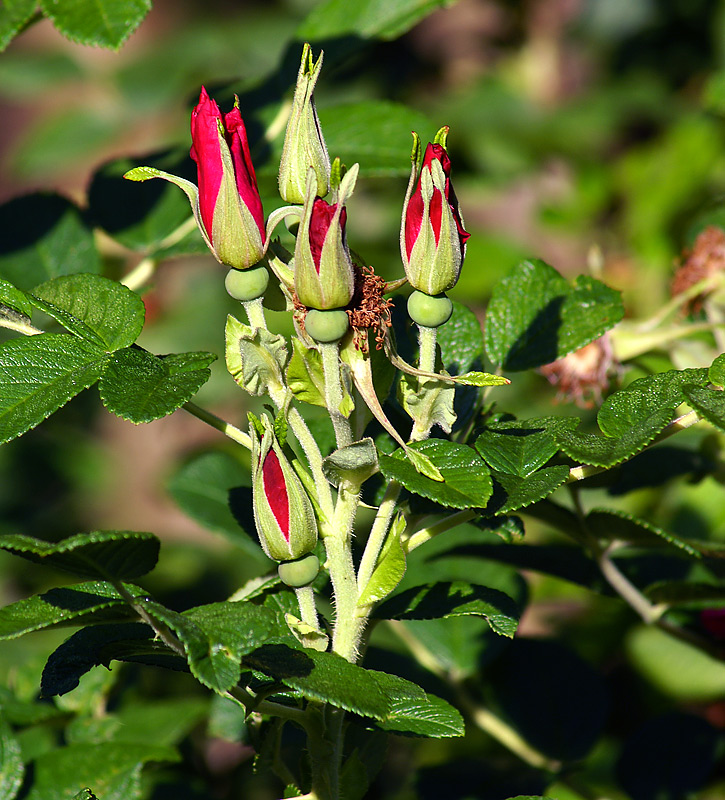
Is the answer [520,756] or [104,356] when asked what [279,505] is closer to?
[104,356]

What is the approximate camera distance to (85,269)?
4.44 ft

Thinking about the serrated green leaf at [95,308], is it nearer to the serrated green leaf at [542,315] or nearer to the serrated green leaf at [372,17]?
the serrated green leaf at [542,315]

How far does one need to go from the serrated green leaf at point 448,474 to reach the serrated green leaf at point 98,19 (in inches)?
24.1

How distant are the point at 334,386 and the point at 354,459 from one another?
67mm

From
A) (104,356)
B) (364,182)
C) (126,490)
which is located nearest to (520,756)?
(104,356)

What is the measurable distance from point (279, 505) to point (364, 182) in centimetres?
281

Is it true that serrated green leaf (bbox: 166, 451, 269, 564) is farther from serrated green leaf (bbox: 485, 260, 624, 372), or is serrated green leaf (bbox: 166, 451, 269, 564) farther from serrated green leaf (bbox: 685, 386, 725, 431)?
serrated green leaf (bbox: 685, 386, 725, 431)

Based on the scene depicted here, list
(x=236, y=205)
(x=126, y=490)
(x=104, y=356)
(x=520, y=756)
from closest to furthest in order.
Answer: (x=236, y=205), (x=104, y=356), (x=520, y=756), (x=126, y=490)

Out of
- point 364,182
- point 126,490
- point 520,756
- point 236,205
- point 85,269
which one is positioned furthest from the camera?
point 126,490

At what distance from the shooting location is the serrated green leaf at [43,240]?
1324 millimetres

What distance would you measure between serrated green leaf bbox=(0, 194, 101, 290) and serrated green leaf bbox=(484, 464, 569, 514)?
2.55ft

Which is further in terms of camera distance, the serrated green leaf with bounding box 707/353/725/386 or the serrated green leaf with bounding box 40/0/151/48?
the serrated green leaf with bounding box 40/0/151/48

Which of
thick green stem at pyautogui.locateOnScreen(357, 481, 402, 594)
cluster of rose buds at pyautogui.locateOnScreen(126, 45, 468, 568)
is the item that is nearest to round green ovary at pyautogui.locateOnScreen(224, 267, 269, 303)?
cluster of rose buds at pyautogui.locateOnScreen(126, 45, 468, 568)

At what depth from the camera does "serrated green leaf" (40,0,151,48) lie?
1092mm
